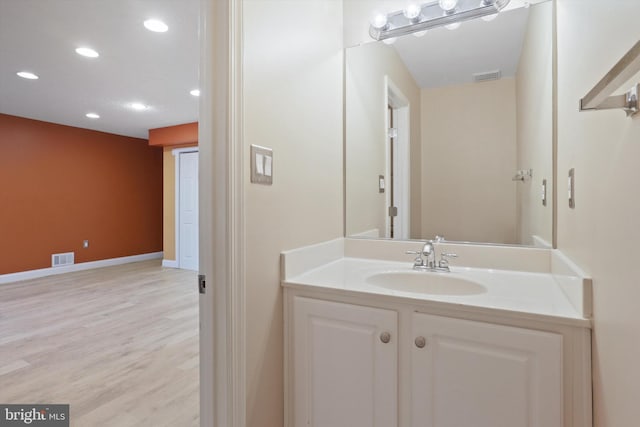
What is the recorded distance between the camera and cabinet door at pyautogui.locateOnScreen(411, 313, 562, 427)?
3.08 ft

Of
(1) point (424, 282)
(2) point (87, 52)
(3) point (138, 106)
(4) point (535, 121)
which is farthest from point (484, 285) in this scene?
(3) point (138, 106)

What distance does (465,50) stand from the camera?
165cm

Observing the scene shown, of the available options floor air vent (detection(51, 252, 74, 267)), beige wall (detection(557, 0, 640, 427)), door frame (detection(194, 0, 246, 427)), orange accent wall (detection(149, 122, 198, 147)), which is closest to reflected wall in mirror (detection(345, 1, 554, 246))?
beige wall (detection(557, 0, 640, 427))

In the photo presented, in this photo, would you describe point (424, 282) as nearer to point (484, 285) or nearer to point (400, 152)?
point (484, 285)

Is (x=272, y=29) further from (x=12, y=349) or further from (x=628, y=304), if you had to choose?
(x=12, y=349)

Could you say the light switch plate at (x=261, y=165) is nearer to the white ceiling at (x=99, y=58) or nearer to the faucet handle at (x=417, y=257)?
the faucet handle at (x=417, y=257)

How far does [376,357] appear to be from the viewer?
45.8 inches

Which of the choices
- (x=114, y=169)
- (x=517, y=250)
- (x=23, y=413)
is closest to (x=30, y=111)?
(x=114, y=169)

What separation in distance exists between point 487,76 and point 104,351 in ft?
10.0

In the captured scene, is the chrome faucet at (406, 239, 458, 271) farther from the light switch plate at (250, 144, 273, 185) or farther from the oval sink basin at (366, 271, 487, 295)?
the light switch plate at (250, 144, 273, 185)

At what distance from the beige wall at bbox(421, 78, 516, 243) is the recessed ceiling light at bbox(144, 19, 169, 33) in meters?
1.77

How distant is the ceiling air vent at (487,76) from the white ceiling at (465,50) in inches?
0.6

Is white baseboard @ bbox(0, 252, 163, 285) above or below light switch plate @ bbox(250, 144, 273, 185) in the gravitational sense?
below

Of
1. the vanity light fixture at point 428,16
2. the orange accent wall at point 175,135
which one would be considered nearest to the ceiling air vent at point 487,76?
the vanity light fixture at point 428,16
